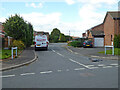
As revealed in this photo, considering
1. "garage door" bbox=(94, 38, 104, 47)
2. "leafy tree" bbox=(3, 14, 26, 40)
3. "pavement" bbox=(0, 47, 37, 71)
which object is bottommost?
"pavement" bbox=(0, 47, 37, 71)

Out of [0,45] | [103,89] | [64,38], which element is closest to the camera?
[103,89]

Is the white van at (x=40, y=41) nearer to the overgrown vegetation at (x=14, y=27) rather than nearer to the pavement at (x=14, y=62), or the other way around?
the overgrown vegetation at (x=14, y=27)

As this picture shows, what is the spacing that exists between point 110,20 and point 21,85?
1081 inches

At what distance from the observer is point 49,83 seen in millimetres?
5895

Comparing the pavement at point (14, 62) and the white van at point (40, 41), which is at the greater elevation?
the white van at point (40, 41)

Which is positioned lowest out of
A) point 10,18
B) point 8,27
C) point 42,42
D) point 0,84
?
point 0,84

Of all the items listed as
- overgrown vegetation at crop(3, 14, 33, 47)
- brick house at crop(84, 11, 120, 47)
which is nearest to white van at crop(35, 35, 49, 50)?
overgrown vegetation at crop(3, 14, 33, 47)

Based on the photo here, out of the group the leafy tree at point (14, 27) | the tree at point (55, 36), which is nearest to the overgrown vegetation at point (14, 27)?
the leafy tree at point (14, 27)

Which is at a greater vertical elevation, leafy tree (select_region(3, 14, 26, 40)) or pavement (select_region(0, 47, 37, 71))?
leafy tree (select_region(3, 14, 26, 40))

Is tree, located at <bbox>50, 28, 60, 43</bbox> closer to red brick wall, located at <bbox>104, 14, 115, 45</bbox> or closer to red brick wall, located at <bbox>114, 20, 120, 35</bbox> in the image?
red brick wall, located at <bbox>104, 14, 115, 45</bbox>

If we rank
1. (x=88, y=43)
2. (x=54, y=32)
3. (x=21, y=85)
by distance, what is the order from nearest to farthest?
(x=21, y=85)
(x=88, y=43)
(x=54, y=32)

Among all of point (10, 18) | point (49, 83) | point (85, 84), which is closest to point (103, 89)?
point (85, 84)

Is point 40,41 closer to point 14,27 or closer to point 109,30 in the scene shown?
point 14,27

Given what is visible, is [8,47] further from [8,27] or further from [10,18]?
[10,18]
